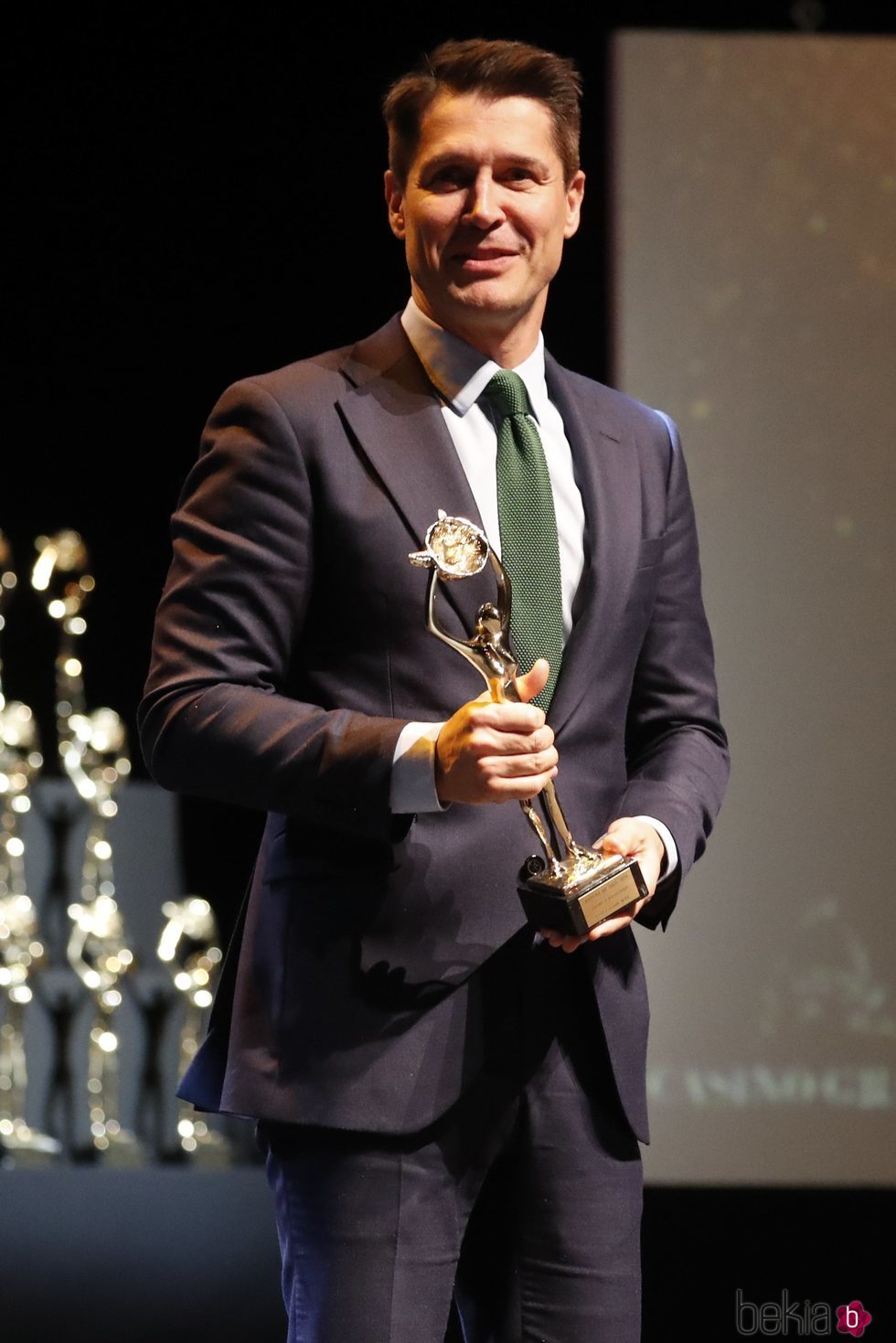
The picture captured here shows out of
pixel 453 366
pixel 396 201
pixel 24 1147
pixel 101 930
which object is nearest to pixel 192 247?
pixel 101 930

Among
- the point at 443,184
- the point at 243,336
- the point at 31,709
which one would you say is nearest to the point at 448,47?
the point at 443,184

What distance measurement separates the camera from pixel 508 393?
1.61 meters

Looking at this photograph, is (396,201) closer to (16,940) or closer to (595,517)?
(595,517)

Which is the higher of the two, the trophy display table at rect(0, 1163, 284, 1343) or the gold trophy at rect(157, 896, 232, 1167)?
the gold trophy at rect(157, 896, 232, 1167)

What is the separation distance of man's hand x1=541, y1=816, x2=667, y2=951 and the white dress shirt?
27 mm

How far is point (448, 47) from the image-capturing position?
1.64 meters

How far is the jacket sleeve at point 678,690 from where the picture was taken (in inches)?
64.8

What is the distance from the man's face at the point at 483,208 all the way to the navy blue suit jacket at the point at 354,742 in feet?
0.32

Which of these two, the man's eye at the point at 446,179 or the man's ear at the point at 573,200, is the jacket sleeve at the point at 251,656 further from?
the man's ear at the point at 573,200

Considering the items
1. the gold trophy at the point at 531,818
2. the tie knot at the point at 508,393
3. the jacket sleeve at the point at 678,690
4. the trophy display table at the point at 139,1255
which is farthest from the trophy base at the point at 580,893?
the trophy display table at the point at 139,1255

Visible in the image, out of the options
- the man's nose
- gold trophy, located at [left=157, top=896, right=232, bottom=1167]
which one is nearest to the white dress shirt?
the man's nose

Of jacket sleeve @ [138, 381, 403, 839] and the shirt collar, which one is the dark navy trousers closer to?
jacket sleeve @ [138, 381, 403, 839]

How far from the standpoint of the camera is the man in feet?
4.66

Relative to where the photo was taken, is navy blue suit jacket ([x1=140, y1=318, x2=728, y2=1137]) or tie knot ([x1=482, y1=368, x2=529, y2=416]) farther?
tie knot ([x1=482, y1=368, x2=529, y2=416])
